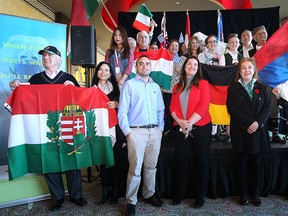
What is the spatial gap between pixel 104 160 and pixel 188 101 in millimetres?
1099

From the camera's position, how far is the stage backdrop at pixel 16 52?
3387 mm

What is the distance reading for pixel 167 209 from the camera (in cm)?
256

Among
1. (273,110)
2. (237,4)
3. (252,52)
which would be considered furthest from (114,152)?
(237,4)

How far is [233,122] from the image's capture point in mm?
2621

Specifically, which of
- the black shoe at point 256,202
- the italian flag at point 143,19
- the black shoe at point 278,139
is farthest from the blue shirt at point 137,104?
the italian flag at point 143,19

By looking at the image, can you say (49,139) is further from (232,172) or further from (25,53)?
(232,172)

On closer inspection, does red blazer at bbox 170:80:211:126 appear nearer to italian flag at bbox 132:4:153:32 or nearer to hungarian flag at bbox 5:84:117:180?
hungarian flag at bbox 5:84:117:180

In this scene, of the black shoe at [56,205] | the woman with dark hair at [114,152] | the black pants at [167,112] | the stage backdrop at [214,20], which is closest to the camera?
the black shoe at [56,205]

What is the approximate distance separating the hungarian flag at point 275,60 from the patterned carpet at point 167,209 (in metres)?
1.39

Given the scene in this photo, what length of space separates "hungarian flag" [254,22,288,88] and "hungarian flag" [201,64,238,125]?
1.11 feet

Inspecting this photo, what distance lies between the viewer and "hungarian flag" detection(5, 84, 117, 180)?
244cm

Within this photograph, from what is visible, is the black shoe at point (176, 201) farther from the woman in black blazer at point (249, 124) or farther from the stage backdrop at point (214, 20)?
the stage backdrop at point (214, 20)

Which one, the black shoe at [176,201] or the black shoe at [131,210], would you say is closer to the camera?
the black shoe at [131,210]

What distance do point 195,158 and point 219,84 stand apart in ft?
3.67
